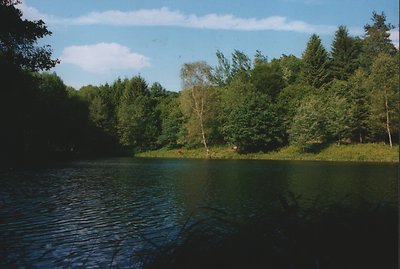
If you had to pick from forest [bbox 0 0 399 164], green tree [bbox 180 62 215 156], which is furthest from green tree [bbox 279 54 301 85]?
green tree [bbox 180 62 215 156]

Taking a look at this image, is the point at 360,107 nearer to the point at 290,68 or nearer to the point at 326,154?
the point at 326,154

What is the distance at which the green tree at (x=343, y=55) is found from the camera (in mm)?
76938

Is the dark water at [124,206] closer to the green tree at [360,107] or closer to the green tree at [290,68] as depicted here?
the green tree at [360,107]

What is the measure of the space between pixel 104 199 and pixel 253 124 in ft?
152

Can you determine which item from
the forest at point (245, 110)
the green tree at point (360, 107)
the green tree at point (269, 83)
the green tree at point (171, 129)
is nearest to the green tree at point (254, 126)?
the forest at point (245, 110)

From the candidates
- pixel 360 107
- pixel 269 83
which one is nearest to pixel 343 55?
pixel 269 83

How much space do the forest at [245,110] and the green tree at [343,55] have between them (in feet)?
0.63

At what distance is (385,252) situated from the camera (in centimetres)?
640

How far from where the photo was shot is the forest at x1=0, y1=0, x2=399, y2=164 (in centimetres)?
5956

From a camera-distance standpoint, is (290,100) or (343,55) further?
(343,55)

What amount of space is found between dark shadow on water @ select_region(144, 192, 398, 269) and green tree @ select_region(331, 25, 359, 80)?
2933 inches

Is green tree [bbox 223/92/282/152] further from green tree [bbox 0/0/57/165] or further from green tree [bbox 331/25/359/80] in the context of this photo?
green tree [bbox 0/0/57/165]

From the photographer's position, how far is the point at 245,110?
2714 inches

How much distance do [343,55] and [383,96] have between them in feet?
83.3
